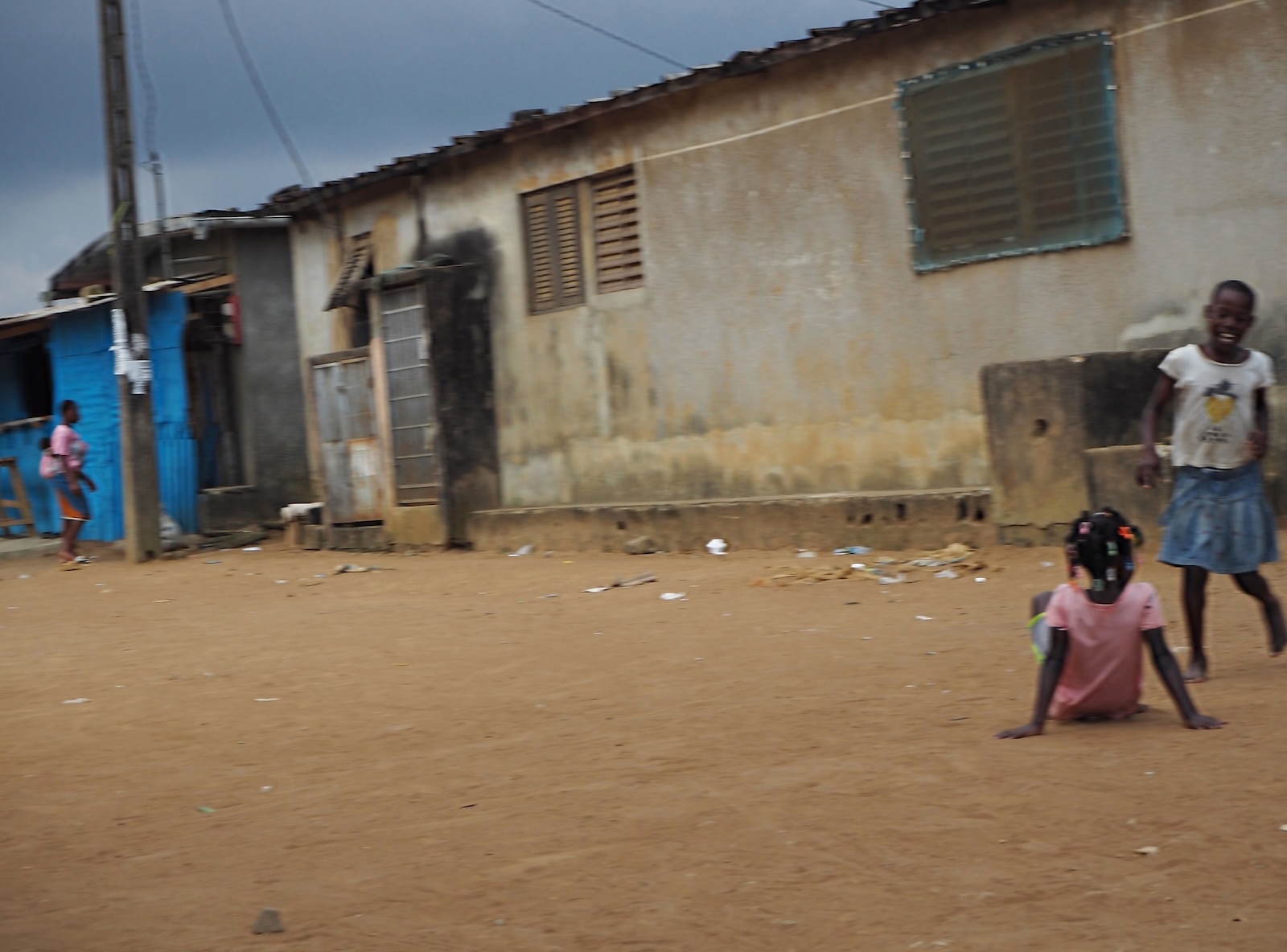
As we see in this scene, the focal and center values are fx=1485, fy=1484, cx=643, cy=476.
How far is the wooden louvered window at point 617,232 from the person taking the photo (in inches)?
531

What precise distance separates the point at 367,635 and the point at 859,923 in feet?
19.5

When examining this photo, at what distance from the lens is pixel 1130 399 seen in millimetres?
9672

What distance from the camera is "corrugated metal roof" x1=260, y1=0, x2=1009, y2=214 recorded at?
1080 centimetres

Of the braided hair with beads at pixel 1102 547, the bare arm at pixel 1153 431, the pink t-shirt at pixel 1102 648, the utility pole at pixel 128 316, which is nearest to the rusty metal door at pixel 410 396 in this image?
the utility pole at pixel 128 316

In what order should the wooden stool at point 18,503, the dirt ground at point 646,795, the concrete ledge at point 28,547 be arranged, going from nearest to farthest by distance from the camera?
1. the dirt ground at point 646,795
2. the concrete ledge at point 28,547
3. the wooden stool at point 18,503

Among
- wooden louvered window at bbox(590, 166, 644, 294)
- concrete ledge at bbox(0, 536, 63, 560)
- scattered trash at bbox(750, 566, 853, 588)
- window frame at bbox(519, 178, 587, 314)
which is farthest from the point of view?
concrete ledge at bbox(0, 536, 63, 560)

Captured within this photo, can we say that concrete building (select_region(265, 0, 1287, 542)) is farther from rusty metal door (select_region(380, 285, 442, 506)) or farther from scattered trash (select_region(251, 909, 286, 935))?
scattered trash (select_region(251, 909, 286, 935))

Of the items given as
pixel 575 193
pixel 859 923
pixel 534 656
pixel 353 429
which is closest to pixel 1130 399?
pixel 534 656

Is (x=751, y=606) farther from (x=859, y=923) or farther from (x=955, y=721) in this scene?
(x=859, y=923)

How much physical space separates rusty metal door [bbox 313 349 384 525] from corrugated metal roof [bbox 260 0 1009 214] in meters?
1.99

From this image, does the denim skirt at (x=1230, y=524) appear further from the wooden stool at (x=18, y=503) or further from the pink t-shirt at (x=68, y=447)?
the wooden stool at (x=18, y=503)

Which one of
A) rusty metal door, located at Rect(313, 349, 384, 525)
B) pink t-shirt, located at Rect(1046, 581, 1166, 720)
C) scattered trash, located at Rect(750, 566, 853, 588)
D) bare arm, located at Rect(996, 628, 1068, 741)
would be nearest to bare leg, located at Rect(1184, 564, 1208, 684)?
pink t-shirt, located at Rect(1046, 581, 1166, 720)

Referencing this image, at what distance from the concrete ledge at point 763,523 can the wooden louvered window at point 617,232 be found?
2118 mm

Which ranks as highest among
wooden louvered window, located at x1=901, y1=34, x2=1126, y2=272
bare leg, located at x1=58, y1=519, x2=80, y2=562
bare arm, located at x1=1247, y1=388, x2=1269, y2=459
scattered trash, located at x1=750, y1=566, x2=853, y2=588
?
wooden louvered window, located at x1=901, y1=34, x2=1126, y2=272
